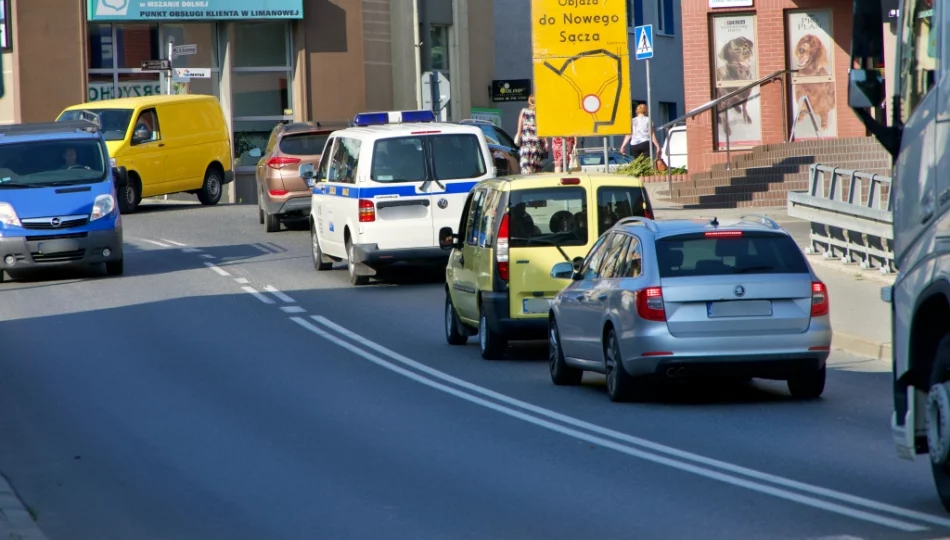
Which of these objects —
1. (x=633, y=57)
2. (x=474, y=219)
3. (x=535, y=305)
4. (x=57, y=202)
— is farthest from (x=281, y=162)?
(x=633, y=57)

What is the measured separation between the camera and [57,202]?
23.1 m

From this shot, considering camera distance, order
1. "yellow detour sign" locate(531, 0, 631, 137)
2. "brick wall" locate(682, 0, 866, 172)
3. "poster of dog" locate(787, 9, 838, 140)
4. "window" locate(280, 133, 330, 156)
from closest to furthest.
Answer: "yellow detour sign" locate(531, 0, 631, 137) < "window" locate(280, 133, 330, 156) < "brick wall" locate(682, 0, 866, 172) < "poster of dog" locate(787, 9, 838, 140)

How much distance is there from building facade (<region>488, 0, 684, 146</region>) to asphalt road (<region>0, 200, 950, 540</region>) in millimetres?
32367

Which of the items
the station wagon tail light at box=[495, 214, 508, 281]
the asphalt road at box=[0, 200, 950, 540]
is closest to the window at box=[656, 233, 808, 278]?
the asphalt road at box=[0, 200, 950, 540]

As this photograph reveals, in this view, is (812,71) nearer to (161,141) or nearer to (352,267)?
(352,267)

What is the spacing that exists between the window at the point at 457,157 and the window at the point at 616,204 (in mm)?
5922

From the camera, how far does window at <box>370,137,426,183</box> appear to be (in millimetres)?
21391

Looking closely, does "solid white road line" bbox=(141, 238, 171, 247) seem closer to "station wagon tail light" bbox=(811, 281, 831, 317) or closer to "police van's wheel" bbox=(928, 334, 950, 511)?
"station wagon tail light" bbox=(811, 281, 831, 317)

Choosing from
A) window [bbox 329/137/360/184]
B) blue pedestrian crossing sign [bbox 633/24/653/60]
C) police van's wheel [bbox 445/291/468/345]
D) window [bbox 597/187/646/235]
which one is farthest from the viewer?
blue pedestrian crossing sign [bbox 633/24/653/60]

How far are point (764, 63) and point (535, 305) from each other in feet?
55.4

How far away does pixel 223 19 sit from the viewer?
137 ft

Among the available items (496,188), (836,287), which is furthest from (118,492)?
(836,287)

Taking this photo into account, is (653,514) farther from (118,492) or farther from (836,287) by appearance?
(836,287)

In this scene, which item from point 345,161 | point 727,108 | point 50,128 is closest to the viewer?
point 345,161
